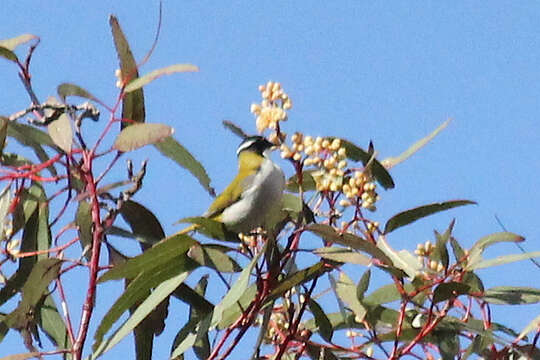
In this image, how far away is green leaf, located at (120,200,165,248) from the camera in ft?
8.20

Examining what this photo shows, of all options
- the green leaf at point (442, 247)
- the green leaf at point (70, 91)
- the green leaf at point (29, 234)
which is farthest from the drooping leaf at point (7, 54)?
the green leaf at point (442, 247)

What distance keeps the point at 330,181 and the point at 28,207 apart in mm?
819

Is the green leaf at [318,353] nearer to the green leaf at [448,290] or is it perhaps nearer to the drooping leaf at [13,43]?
the green leaf at [448,290]

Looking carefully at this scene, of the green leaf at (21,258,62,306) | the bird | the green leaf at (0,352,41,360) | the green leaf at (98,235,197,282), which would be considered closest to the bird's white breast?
the bird

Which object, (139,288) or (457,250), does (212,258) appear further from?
(457,250)

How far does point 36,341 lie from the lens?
2.52 metres

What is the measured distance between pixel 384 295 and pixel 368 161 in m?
0.33

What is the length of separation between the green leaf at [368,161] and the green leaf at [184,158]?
0.33 metres

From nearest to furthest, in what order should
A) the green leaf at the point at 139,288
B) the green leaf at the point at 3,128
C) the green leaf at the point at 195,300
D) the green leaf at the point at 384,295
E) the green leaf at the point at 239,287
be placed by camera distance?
the green leaf at the point at 239,287, the green leaf at the point at 139,288, the green leaf at the point at 3,128, the green leaf at the point at 195,300, the green leaf at the point at 384,295

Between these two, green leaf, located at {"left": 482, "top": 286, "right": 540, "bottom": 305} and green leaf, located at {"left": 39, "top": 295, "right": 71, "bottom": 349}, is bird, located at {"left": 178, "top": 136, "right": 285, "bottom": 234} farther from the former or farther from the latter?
green leaf, located at {"left": 482, "top": 286, "right": 540, "bottom": 305}

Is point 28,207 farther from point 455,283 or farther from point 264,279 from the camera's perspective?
point 455,283

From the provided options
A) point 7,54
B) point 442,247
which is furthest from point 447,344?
point 7,54

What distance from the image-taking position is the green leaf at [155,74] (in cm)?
223

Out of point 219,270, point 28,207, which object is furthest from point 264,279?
point 28,207
